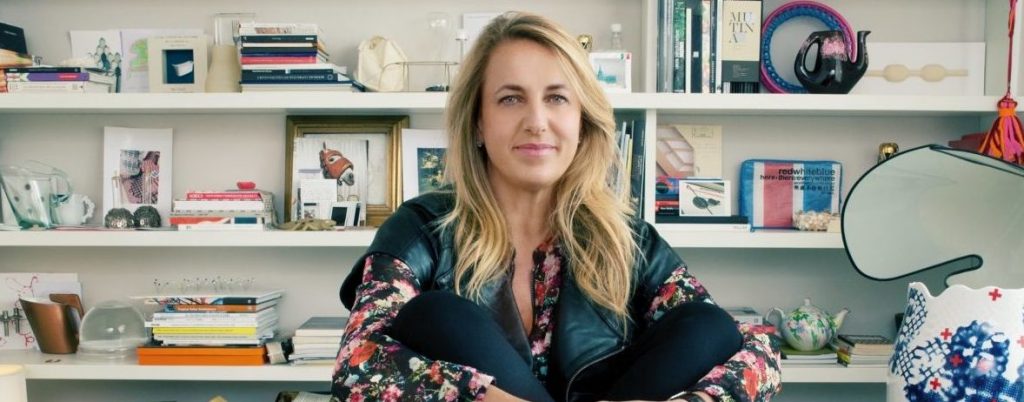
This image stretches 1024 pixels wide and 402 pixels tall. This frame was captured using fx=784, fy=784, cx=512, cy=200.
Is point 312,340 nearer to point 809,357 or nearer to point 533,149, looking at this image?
point 533,149

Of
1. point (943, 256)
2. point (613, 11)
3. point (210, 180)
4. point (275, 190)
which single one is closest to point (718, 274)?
point (943, 256)

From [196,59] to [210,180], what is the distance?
37cm

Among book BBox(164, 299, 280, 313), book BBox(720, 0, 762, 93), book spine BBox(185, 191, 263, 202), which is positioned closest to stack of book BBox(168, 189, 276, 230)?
book spine BBox(185, 191, 263, 202)

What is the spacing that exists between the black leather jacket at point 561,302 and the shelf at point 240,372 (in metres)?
0.74

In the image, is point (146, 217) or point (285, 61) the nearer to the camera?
point (285, 61)

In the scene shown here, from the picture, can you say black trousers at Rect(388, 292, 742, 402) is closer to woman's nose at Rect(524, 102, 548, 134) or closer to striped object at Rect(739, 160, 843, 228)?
woman's nose at Rect(524, 102, 548, 134)

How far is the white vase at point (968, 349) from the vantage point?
1.43 meters

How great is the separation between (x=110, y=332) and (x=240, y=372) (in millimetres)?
428

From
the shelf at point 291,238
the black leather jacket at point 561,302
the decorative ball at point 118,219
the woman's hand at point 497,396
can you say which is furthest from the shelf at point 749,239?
the decorative ball at point 118,219

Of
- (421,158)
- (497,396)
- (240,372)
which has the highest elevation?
(421,158)

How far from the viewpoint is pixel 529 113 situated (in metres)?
1.46

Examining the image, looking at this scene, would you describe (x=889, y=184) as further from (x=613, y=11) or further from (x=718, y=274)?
(x=613, y=11)

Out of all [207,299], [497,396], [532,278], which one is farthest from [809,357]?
[207,299]

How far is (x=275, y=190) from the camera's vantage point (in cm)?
235
